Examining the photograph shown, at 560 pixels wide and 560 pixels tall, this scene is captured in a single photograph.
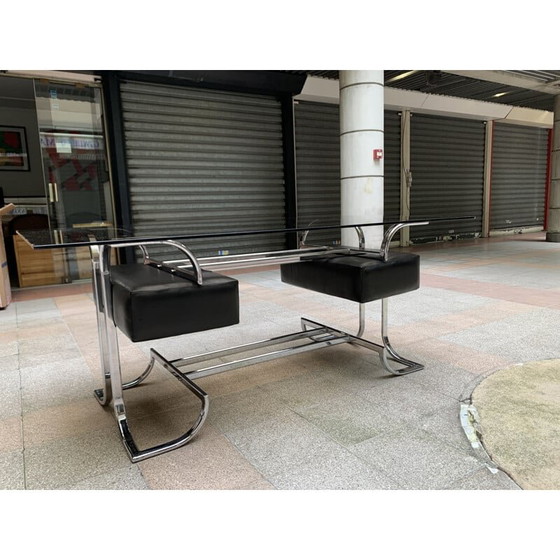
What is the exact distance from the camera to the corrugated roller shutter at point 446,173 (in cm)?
953

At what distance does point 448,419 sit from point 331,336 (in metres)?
1.07

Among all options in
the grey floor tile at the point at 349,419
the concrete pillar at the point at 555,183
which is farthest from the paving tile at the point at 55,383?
the concrete pillar at the point at 555,183

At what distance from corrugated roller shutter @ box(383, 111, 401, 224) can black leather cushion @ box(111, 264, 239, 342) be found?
7594 millimetres

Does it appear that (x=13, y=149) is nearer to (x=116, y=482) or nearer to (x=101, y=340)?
(x=101, y=340)

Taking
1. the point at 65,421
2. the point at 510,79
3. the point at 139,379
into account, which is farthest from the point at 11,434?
the point at 510,79

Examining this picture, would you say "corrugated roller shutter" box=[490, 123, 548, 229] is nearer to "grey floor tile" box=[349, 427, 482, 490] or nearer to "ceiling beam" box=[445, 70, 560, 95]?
"ceiling beam" box=[445, 70, 560, 95]

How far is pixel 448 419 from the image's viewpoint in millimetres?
1925

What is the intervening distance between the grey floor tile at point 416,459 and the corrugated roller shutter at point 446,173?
8297 mm

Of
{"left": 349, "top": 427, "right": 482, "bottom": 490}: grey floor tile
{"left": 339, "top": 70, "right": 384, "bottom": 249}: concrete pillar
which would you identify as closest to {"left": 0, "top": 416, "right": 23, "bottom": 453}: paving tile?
{"left": 349, "top": 427, "right": 482, "bottom": 490}: grey floor tile

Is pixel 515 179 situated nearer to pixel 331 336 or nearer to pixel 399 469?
pixel 331 336

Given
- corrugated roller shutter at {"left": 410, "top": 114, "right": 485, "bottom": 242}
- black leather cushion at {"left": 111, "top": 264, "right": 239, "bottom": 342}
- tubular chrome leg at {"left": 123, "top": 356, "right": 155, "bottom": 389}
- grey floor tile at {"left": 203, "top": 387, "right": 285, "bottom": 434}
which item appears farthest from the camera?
corrugated roller shutter at {"left": 410, "top": 114, "right": 485, "bottom": 242}

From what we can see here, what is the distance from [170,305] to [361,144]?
459 cm

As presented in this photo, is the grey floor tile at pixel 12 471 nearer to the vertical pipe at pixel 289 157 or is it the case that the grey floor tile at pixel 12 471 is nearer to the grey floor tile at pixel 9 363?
the grey floor tile at pixel 9 363

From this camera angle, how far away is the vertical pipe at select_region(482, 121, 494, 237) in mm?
10852
